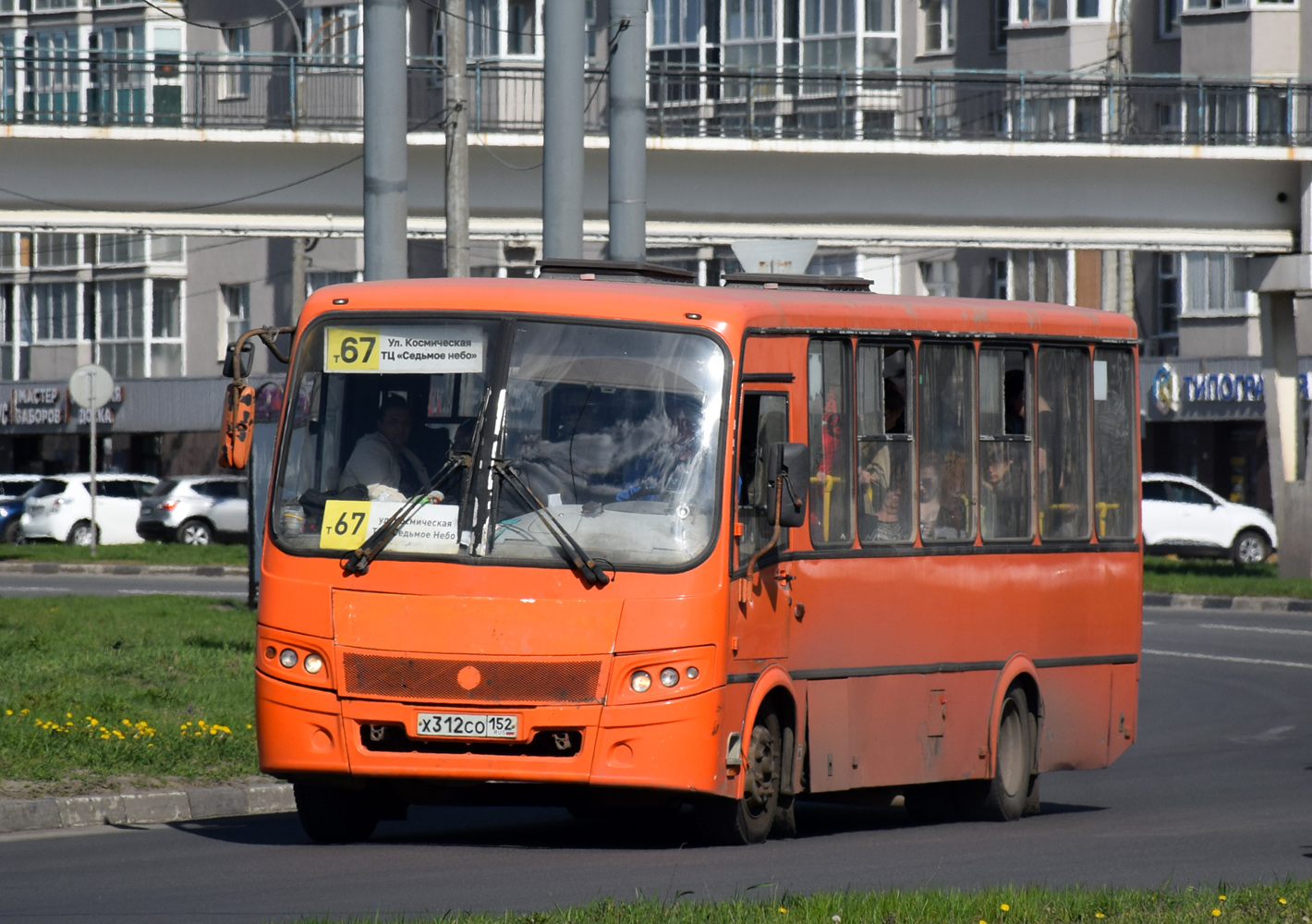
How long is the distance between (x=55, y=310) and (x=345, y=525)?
197ft

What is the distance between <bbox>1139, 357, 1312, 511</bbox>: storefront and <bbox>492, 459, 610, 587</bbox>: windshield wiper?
143 ft

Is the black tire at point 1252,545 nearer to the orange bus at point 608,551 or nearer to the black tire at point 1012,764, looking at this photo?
the black tire at point 1012,764

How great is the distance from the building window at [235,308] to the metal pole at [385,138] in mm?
49272

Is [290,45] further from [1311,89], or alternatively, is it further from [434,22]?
[1311,89]

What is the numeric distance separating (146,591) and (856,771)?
22017 mm

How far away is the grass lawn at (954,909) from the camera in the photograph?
762cm

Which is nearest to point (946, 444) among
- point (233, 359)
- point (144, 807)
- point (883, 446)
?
point (883, 446)

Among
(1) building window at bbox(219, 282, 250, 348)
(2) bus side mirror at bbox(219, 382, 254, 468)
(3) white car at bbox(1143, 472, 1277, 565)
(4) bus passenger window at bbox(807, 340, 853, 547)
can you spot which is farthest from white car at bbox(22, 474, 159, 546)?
(4) bus passenger window at bbox(807, 340, 853, 547)

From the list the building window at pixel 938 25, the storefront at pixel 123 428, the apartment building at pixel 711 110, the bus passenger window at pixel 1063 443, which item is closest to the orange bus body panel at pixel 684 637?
the bus passenger window at pixel 1063 443

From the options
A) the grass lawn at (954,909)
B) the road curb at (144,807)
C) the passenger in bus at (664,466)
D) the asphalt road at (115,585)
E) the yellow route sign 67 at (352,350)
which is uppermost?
the yellow route sign 67 at (352,350)

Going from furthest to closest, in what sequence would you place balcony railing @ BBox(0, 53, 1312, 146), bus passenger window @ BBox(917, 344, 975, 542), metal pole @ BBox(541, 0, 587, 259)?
balcony railing @ BBox(0, 53, 1312, 146), metal pole @ BBox(541, 0, 587, 259), bus passenger window @ BBox(917, 344, 975, 542)

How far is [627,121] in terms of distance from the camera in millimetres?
17078

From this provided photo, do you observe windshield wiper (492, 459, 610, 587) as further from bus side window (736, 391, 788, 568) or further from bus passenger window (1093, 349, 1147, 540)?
bus passenger window (1093, 349, 1147, 540)

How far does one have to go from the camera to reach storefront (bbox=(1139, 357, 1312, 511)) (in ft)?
172
